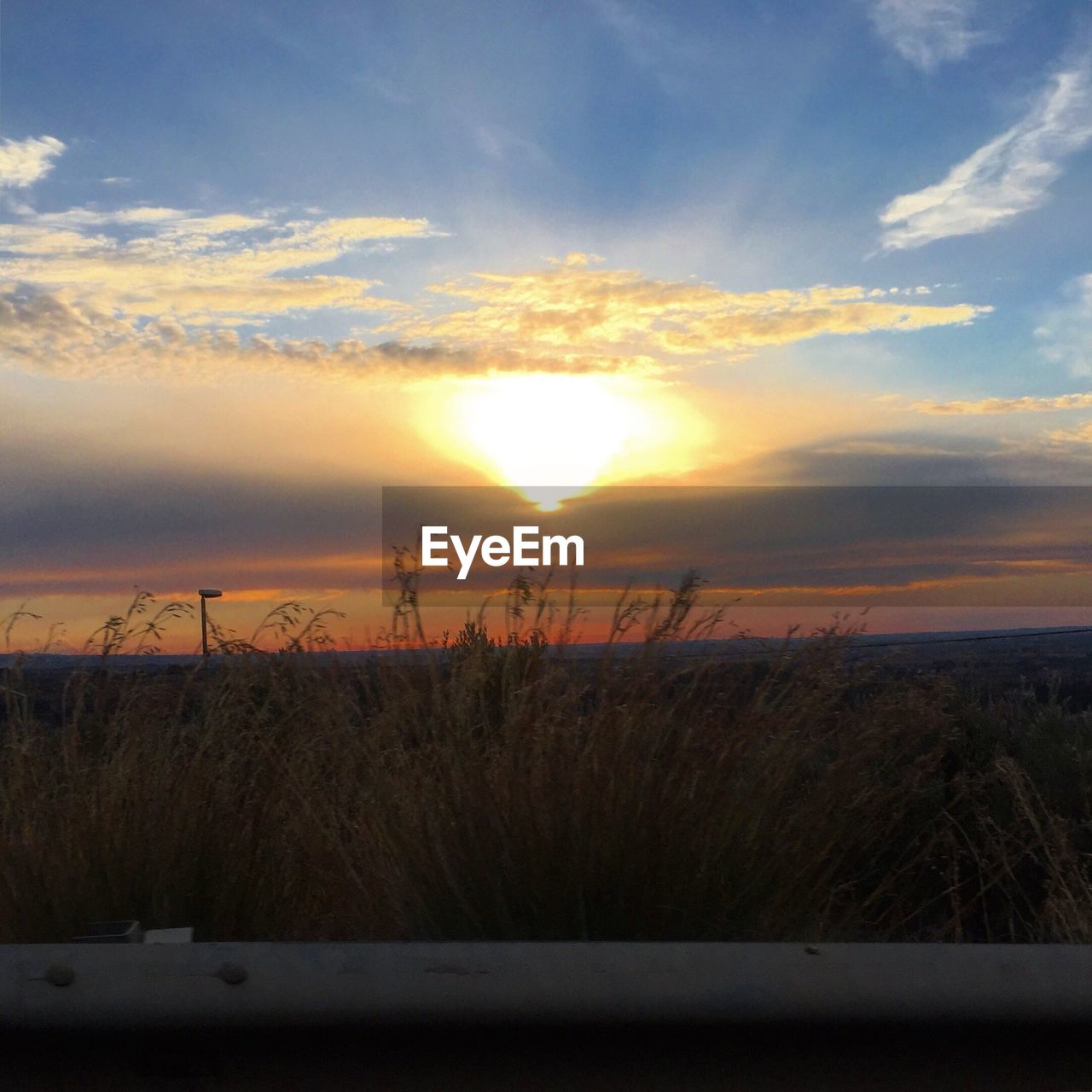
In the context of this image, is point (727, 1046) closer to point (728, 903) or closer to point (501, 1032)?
point (501, 1032)

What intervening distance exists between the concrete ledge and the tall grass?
1.29m

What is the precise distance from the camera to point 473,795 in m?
4.36

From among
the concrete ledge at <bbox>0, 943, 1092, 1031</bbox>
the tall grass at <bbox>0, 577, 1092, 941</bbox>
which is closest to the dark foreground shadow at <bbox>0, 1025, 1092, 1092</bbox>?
the concrete ledge at <bbox>0, 943, 1092, 1031</bbox>

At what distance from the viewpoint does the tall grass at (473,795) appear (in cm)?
423

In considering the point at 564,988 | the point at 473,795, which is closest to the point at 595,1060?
the point at 564,988

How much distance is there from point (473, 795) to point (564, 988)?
5.16ft

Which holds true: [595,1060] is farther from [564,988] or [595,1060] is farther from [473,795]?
[473,795]

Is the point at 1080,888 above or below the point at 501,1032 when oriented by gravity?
below

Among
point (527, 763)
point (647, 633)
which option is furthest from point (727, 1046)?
point (647, 633)

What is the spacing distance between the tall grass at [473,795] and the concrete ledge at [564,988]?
4.23ft

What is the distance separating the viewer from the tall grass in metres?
4.23

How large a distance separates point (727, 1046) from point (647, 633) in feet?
7.47

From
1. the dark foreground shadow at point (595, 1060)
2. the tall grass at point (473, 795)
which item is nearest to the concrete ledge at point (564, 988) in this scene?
the dark foreground shadow at point (595, 1060)

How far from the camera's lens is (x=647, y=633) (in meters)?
5.02
